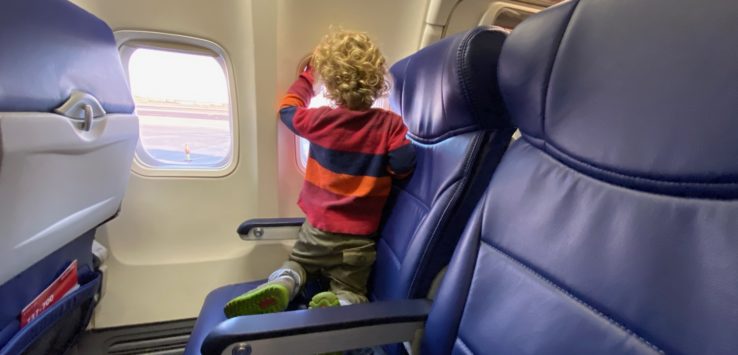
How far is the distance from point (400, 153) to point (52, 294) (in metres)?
1.14

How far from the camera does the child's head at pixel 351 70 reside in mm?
1293

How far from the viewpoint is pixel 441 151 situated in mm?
990

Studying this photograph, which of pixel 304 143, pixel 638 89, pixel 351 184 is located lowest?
pixel 304 143

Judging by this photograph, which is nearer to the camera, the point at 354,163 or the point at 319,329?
the point at 319,329

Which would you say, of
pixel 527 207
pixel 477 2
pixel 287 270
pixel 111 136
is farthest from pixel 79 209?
pixel 477 2

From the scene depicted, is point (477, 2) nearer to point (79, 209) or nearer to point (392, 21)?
point (392, 21)

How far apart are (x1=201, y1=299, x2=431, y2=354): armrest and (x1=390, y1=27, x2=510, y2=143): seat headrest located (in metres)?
0.49

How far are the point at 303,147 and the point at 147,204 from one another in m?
0.81

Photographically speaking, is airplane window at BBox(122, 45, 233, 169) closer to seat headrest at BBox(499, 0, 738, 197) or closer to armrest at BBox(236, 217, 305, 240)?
armrest at BBox(236, 217, 305, 240)

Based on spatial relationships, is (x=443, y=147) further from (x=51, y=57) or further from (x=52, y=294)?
(x=52, y=294)

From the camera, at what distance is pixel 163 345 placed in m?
1.72

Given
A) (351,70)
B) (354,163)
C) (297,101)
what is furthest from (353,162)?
(297,101)

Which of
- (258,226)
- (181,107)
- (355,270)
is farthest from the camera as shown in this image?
(181,107)

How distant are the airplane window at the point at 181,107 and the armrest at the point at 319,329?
1.23 m
